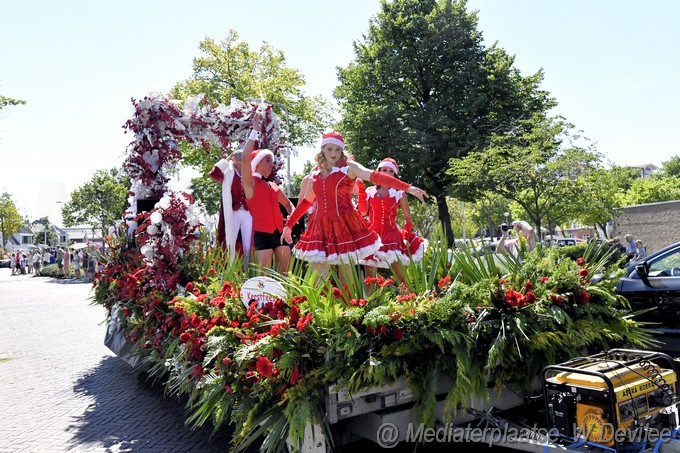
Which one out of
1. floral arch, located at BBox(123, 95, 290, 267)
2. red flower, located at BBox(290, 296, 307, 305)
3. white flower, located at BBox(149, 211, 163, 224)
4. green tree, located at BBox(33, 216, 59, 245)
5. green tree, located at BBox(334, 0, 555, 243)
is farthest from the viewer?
green tree, located at BBox(33, 216, 59, 245)

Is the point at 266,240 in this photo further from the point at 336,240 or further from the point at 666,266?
the point at 666,266

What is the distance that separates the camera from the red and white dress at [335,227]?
5.38 m

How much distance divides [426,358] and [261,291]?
1.22 m

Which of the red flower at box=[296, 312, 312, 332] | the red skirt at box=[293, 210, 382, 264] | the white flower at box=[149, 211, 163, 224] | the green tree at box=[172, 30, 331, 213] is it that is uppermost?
the green tree at box=[172, 30, 331, 213]

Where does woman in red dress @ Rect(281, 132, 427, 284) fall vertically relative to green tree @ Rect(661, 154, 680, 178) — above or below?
below

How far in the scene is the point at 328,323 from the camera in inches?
126

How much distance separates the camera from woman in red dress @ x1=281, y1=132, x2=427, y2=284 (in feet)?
17.6

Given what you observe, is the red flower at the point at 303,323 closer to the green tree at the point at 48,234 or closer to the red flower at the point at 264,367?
the red flower at the point at 264,367

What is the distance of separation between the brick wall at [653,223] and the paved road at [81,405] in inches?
A: 1157

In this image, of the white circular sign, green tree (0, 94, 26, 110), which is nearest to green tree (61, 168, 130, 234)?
green tree (0, 94, 26, 110)

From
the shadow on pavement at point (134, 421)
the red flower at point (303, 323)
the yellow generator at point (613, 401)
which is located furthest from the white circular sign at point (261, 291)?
the yellow generator at point (613, 401)

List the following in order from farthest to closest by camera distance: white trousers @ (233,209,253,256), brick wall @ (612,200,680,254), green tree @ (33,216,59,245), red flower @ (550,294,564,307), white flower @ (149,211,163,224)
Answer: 1. green tree @ (33,216,59,245)
2. brick wall @ (612,200,680,254)
3. white trousers @ (233,209,253,256)
4. white flower @ (149,211,163,224)
5. red flower @ (550,294,564,307)

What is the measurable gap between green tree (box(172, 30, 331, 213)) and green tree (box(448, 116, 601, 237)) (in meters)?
9.73

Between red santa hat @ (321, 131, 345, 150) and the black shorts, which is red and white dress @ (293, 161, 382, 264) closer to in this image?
red santa hat @ (321, 131, 345, 150)
